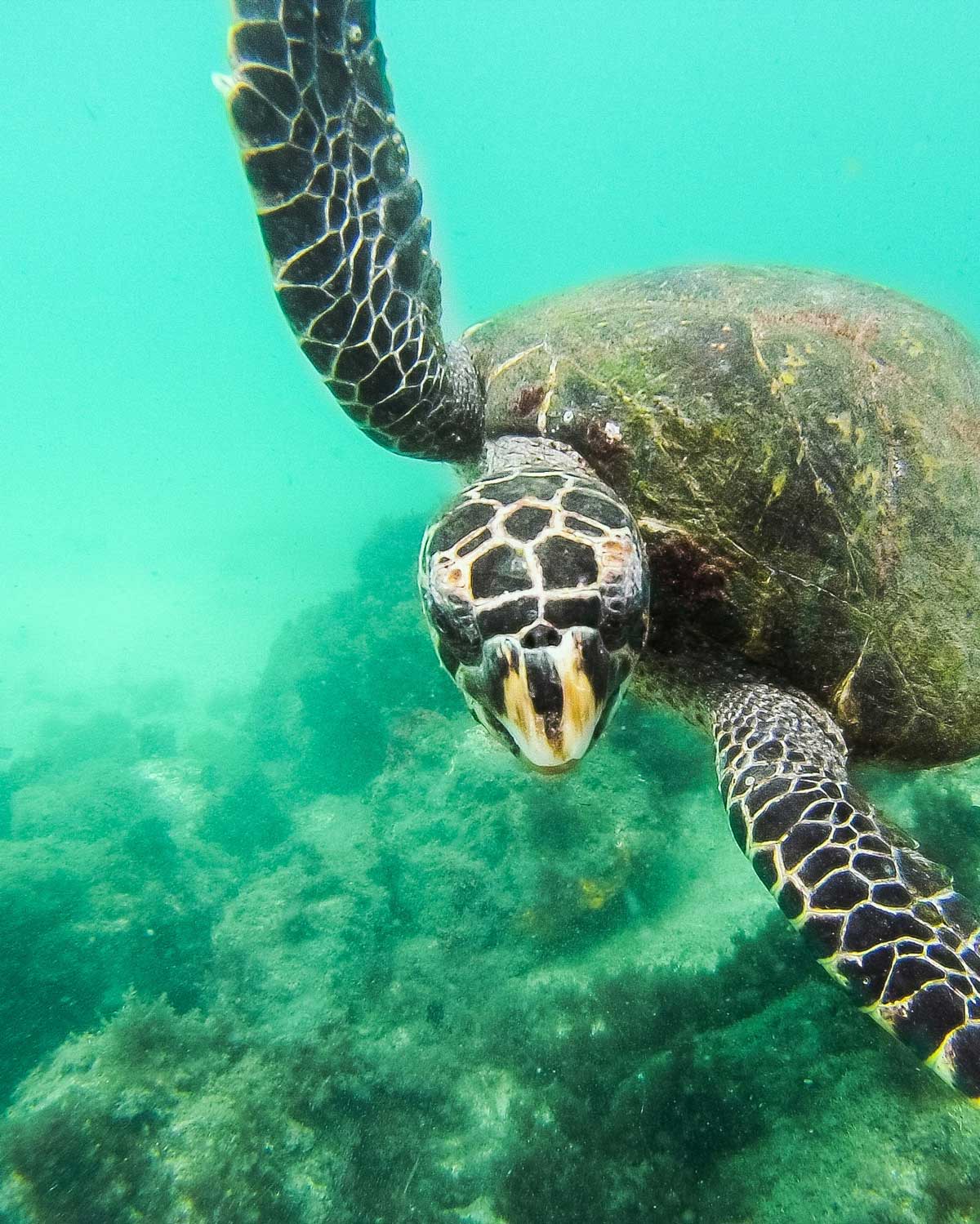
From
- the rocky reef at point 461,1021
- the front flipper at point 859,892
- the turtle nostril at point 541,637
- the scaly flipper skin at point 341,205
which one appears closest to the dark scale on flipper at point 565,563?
the turtle nostril at point 541,637

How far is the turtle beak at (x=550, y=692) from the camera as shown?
2127mm

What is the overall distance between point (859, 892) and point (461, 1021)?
4007 millimetres

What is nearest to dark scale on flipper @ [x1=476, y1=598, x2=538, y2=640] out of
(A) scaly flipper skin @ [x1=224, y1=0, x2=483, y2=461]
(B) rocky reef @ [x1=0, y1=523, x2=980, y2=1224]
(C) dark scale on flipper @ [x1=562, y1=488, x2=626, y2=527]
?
(C) dark scale on flipper @ [x1=562, y1=488, x2=626, y2=527]

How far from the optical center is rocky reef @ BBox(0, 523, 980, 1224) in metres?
3.71

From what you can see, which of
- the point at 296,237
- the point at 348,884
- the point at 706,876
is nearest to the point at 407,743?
the point at 348,884

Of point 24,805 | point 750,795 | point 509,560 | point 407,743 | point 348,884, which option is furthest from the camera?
point 24,805

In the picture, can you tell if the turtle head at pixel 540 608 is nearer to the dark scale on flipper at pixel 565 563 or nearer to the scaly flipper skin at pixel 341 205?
the dark scale on flipper at pixel 565 563

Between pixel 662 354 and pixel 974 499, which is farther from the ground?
pixel 662 354

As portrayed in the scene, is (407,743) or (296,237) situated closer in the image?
(296,237)

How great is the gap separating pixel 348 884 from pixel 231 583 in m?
23.7

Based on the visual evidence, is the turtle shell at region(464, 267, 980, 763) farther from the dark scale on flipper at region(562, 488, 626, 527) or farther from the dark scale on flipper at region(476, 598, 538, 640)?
the dark scale on flipper at region(476, 598, 538, 640)

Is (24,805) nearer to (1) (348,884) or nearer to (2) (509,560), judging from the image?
(1) (348,884)

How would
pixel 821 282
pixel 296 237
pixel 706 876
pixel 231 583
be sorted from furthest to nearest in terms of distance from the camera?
pixel 231 583 → pixel 706 876 → pixel 821 282 → pixel 296 237

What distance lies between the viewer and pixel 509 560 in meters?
2.28
